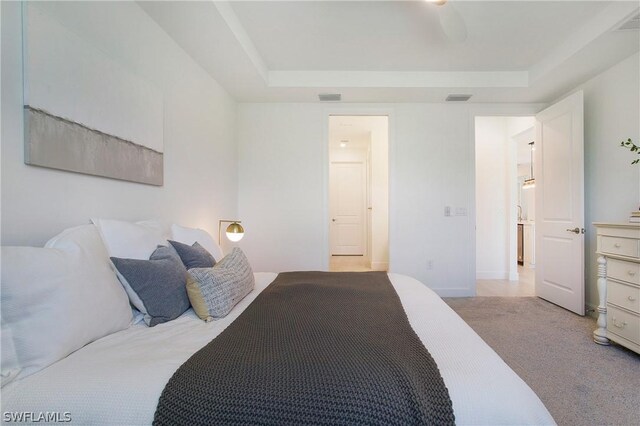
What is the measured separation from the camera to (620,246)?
6.93 ft

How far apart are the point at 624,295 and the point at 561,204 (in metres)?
1.23

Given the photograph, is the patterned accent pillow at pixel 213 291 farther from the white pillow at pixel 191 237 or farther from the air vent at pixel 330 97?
the air vent at pixel 330 97

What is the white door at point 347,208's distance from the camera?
7.19 m

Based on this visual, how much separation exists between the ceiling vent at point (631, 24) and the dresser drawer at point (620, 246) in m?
1.56

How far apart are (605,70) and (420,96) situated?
5.53 ft

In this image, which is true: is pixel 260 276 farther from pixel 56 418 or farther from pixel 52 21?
pixel 52 21

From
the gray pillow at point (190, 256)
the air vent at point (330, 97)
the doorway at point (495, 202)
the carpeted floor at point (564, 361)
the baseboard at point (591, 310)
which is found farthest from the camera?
the doorway at point (495, 202)

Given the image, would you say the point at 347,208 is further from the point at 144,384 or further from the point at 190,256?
the point at 144,384

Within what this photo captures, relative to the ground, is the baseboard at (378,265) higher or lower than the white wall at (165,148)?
lower

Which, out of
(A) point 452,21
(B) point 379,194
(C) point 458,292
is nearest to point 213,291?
(A) point 452,21

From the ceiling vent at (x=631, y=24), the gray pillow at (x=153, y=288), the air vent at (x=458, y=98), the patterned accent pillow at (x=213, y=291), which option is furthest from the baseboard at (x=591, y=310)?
the gray pillow at (x=153, y=288)

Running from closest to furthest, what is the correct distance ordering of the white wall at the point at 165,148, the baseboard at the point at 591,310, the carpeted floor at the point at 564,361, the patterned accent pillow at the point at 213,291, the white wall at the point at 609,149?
the white wall at the point at 165,148 → the patterned accent pillow at the point at 213,291 → the carpeted floor at the point at 564,361 → the white wall at the point at 609,149 → the baseboard at the point at 591,310

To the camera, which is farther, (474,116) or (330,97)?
(474,116)

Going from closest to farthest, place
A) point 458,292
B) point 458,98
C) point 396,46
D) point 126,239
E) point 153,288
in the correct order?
point 153,288 < point 126,239 < point 396,46 < point 458,98 < point 458,292
